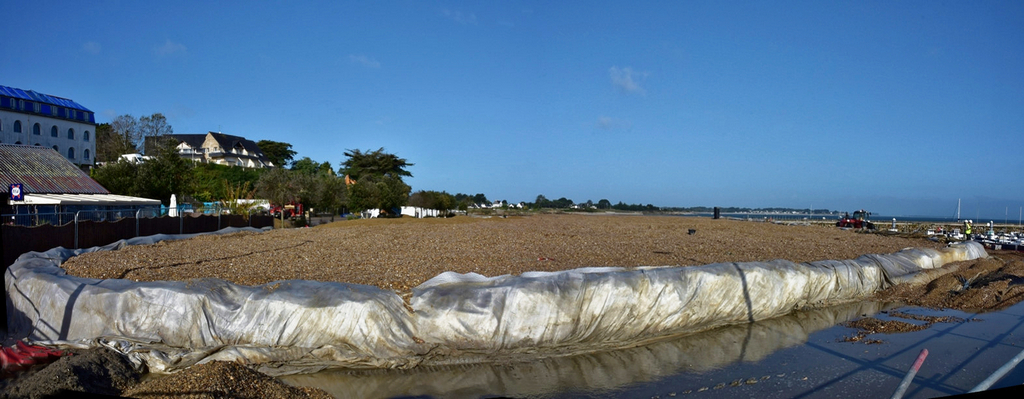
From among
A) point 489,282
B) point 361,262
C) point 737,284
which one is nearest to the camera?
point 489,282

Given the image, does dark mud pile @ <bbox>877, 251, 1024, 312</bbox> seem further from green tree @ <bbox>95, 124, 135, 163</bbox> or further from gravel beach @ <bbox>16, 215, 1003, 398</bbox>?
green tree @ <bbox>95, 124, 135, 163</bbox>

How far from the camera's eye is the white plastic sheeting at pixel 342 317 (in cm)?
694

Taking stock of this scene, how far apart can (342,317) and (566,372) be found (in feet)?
8.98

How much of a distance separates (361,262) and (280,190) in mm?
26164

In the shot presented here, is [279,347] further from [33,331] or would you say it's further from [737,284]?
[737,284]

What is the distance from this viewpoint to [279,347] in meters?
6.93

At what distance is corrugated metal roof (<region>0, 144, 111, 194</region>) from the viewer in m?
24.1

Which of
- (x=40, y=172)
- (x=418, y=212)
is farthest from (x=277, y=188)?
(x=418, y=212)

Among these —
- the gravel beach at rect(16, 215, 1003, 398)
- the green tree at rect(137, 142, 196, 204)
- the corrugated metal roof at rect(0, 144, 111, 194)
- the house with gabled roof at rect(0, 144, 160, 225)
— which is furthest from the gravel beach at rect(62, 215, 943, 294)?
the green tree at rect(137, 142, 196, 204)

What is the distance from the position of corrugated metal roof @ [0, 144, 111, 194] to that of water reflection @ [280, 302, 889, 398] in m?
23.5

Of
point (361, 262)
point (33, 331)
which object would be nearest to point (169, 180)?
point (361, 262)

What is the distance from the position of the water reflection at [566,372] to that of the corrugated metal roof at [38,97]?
205 feet

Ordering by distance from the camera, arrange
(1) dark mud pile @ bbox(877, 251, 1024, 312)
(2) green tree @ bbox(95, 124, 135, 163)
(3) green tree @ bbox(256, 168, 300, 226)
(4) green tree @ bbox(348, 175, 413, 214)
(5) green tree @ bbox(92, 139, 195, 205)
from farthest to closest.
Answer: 1. (2) green tree @ bbox(95, 124, 135, 163)
2. (4) green tree @ bbox(348, 175, 413, 214)
3. (3) green tree @ bbox(256, 168, 300, 226)
4. (5) green tree @ bbox(92, 139, 195, 205)
5. (1) dark mud pile @ bbox(877, 251, 1024, 312)

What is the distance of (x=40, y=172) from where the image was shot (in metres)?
25.7
